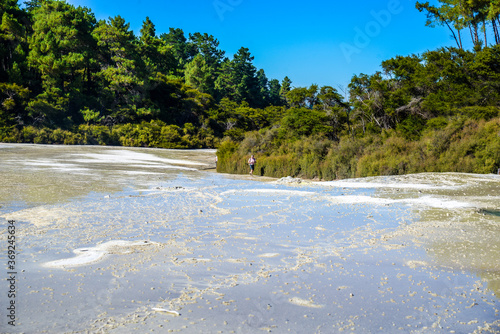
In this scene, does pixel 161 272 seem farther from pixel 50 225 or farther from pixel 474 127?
pixel 474 127

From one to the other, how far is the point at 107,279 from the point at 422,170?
1774 centimetres

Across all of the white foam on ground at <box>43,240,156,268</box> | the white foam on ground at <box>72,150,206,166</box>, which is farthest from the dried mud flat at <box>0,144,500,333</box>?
the white foam on ground at <box>72,150,206,166</box>

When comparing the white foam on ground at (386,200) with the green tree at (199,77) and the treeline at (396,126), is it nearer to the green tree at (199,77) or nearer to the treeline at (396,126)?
the treeline at (396,126)

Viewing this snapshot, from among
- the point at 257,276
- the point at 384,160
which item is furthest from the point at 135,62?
the point at 257,276

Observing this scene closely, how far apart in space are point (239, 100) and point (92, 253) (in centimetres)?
6688

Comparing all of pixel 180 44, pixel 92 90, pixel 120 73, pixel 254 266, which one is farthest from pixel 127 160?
pixel 180 44

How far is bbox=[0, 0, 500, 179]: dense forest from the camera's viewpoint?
2097 centimetres

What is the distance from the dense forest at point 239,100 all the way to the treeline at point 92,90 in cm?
16

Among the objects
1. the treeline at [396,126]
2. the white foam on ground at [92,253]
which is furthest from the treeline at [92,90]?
the white foam on ground at [92,253]

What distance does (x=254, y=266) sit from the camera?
518cm

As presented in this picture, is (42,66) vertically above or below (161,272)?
above

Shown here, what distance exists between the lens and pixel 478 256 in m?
5.67

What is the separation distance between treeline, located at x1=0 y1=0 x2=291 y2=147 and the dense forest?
163mm

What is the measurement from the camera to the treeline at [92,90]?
156ft
